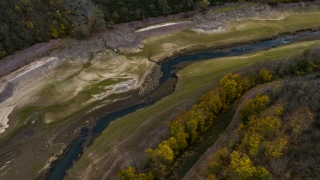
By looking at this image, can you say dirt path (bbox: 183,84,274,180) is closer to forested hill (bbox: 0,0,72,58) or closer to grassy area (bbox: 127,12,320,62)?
grassy area (bbox: 127,12,320,62)

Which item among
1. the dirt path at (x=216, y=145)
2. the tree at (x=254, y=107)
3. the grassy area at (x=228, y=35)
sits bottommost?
the dirt path at (x=216, y=145)

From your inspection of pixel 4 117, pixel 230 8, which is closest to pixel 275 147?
pixel 4 117

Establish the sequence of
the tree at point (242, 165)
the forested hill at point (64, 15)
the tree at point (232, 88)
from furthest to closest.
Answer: the forested hill at point (64, 15) → the tree at point (232, 88) → the tree at point (242, 165)

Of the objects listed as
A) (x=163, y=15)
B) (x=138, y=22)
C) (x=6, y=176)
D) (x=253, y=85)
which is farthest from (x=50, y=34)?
(x=253, y=85)

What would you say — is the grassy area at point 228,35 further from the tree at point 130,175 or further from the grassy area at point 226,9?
the tree at point 130,175

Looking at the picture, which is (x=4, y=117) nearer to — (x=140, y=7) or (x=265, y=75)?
(x=140, y=7)

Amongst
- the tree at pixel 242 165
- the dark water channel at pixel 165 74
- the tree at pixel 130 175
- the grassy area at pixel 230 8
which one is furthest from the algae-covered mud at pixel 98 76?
the tree at pixel 242 165

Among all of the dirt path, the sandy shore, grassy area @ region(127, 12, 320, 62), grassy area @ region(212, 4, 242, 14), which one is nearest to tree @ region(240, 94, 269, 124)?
the dirt path
